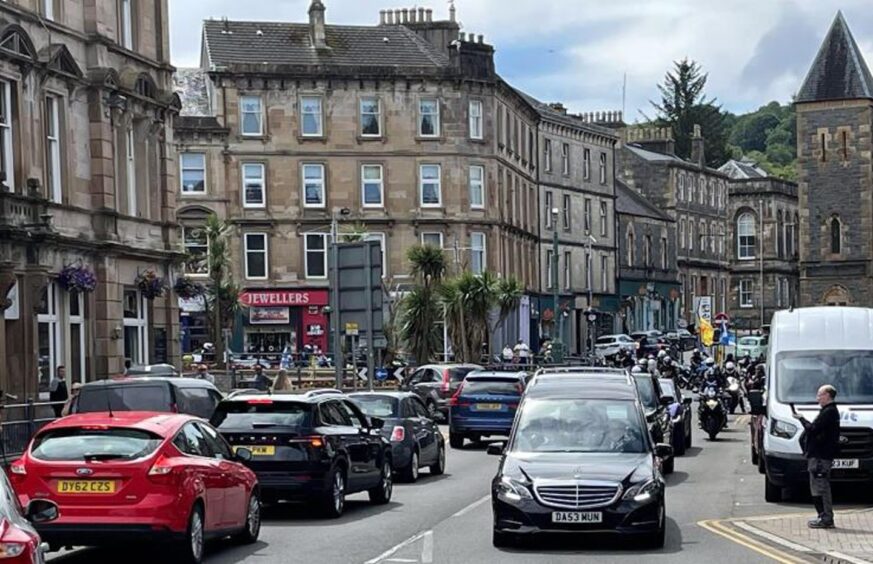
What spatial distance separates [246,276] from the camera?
6925 cm

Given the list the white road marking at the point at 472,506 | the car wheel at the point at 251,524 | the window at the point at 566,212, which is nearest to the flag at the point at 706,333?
the window at the point at 566,212

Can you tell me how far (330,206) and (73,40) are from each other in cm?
3085

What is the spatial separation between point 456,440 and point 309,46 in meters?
37.7

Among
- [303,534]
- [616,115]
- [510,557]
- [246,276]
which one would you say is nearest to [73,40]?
[303,534]

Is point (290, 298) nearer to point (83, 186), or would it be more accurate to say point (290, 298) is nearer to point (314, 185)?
point (314, 185)

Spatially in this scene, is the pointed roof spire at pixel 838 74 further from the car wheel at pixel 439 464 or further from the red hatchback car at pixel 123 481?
the red hatchback car at pixel 123 481

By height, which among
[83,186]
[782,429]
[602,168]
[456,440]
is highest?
[602,168]

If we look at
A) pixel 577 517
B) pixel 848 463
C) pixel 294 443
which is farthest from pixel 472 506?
pixel 577 517

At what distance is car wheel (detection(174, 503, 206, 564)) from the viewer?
15953 mm

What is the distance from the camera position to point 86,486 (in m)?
15.8

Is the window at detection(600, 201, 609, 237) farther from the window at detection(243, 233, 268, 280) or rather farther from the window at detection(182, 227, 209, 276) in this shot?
the window at detection(182, 227, 209, 276)

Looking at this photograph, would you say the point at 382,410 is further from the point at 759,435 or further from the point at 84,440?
the point at 84,440

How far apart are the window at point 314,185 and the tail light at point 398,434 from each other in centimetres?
4353

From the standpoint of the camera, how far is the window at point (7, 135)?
35.8 metres
